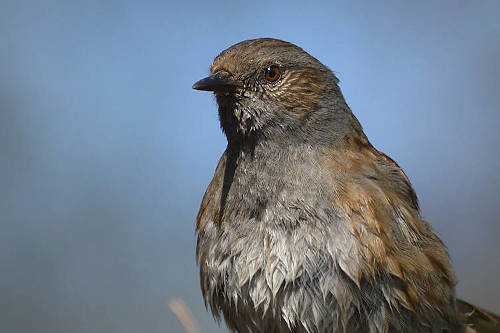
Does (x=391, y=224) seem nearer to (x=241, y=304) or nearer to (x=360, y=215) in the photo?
(x=360, y=215)

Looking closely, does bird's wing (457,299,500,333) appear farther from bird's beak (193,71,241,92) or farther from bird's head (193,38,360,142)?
bird's beak (193,71,241,92)

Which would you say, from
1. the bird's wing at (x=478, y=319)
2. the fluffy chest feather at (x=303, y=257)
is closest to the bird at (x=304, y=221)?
the fluffy chest feather at (x=303, y=257)

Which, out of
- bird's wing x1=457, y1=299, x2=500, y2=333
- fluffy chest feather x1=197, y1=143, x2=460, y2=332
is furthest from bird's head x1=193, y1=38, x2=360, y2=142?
bird's wing x1=457, y1=299, x2=500, y2=333

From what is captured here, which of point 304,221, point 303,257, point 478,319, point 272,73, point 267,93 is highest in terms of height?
point 272,73

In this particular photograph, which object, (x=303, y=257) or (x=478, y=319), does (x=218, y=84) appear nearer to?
(x=303, y=257)

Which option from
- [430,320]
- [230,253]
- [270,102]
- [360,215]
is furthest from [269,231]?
[430,320]

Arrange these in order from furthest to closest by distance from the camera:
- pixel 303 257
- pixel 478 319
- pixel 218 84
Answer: pixel 478 319 < pixel 218 84 < pixel 303 257

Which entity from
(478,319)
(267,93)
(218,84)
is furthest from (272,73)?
(478,319)

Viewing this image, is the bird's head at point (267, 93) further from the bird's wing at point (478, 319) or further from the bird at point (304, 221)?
the bird's wing at point (478, 319)
